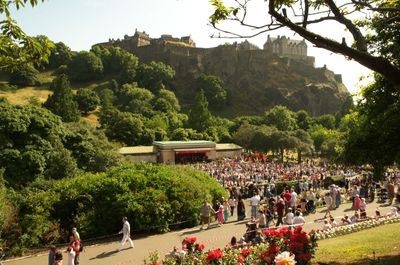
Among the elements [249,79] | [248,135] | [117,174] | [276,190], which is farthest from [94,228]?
[249,79]

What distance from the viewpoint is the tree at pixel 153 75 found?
9200 centimetres

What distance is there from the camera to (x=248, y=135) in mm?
58625

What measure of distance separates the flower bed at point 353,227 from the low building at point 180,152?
35375mm

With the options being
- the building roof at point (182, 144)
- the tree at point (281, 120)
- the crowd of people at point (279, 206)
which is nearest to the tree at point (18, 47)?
the crowd of people at point (279, 206)

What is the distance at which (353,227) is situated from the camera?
13.9 meters

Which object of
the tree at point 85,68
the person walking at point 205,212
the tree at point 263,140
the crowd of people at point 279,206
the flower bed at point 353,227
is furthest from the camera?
the tree at point 85,68

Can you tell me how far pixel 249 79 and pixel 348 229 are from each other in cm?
8985

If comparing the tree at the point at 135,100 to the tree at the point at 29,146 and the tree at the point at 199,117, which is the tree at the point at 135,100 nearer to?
the tree at the point at 199,117

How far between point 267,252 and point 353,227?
809 centimetres

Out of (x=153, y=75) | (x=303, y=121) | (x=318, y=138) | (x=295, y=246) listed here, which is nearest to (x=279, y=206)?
(x=295, y=246)

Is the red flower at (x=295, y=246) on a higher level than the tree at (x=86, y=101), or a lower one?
lower

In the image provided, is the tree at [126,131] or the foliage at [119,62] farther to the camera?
the foliage at [119,62]

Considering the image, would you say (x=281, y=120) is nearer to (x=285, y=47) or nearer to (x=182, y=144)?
(x=182, y=144)

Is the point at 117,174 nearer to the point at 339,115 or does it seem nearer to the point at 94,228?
the point at 94,228
